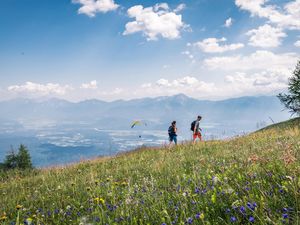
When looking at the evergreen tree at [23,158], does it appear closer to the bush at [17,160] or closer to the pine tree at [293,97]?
the bush at [17,160]

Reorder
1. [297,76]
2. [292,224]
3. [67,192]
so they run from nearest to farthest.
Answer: [292,224] → [67,192] → [297,76]

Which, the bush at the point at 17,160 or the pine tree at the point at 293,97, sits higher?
the pine tree at the point at 293,97

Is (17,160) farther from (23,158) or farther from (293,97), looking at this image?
(293,97)

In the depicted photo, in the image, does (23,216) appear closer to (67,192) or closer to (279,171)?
(67,192)

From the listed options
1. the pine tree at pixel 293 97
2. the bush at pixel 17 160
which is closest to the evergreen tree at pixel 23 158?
the bush at pixel 17 160

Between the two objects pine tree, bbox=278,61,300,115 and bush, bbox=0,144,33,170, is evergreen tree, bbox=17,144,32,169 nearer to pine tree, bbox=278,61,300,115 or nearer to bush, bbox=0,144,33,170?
bush, bbox=0,144,33,170

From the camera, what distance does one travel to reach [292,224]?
2.33 metres

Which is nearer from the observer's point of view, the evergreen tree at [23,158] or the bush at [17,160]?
the bush at [17,160]

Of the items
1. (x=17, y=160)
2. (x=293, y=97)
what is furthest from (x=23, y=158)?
(x=293, y=97)

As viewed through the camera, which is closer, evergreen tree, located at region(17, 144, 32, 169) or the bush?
the bush

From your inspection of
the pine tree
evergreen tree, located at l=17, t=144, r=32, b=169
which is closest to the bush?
evergreen tree, located at l=17, t=144, r=32, b=169

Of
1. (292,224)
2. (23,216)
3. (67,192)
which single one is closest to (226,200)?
(292,224)

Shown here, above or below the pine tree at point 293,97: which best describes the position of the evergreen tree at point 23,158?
below

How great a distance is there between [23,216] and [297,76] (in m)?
48.8
